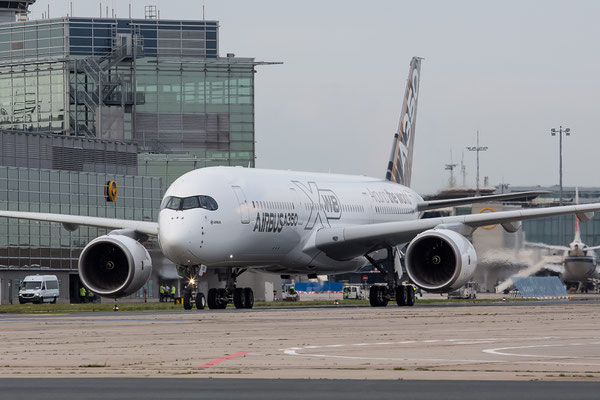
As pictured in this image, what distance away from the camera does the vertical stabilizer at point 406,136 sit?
51.7m

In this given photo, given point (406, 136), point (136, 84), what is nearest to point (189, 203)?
point (406, 136)

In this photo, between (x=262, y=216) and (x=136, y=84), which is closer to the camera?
(x=262, y=216)

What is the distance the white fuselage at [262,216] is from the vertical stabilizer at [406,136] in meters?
4.62

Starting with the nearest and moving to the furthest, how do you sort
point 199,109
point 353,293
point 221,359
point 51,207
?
1. point 221,359
2. point 353,293
3. point 51,207
4. point 199,109

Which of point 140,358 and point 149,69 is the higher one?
point 149,69

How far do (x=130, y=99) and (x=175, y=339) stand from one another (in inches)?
3748

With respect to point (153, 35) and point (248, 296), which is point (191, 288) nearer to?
point (248, 296)

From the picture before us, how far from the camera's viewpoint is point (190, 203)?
118ft

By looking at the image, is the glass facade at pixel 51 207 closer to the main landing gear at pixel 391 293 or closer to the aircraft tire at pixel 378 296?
the main landing gear at pixel 391 293

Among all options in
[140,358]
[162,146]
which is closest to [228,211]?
[140,358]

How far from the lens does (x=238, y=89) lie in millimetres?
116750

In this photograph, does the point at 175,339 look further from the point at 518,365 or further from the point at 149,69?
the point at 149,69

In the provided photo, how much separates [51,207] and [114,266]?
41625 mm

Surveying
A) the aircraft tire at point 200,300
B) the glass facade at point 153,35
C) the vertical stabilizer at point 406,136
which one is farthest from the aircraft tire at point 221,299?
the glass facade at point 153,35
